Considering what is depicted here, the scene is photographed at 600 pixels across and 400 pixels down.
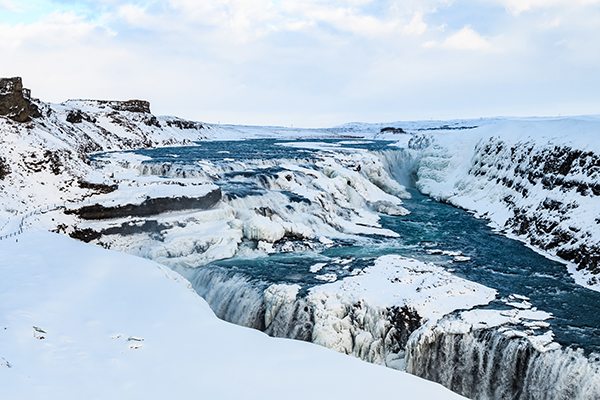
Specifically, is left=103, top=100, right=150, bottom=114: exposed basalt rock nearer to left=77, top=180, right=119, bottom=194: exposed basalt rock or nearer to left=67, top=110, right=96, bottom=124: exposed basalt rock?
left=67, top=110, right=96, bottom=124: exposed basalt rock

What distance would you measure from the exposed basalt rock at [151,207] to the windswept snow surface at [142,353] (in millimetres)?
8884

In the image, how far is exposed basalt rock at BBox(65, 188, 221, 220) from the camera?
803 inches

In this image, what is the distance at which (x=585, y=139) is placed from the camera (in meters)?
25.2

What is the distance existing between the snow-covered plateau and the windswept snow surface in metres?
0.04

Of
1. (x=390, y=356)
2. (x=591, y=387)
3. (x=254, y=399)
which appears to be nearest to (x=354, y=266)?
(x=390, y=356)

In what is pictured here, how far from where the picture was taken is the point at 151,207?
2144 centimetres

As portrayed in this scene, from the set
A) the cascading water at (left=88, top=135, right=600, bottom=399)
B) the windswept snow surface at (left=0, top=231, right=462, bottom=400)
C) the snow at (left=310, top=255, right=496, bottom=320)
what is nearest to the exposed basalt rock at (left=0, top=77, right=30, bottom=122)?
the cascading water at (left=88, top=135, right=600, bottom=399)

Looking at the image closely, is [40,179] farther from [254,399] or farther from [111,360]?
[254,399]

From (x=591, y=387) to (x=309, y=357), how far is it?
21.9 ft

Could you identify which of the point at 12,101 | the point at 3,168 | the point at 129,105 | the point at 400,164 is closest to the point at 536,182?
the point at 400,164

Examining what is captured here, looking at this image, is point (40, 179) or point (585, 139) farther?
point (585, 139)

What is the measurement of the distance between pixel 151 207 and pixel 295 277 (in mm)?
8741

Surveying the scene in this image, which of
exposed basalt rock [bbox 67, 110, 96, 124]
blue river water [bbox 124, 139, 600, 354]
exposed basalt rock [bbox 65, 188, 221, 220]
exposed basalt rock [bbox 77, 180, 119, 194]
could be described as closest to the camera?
blue river water [bbox 124, 139, 600, 354]

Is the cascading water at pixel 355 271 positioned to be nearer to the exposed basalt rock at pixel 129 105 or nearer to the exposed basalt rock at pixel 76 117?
the exposed basalt rock at pixel 76 117
